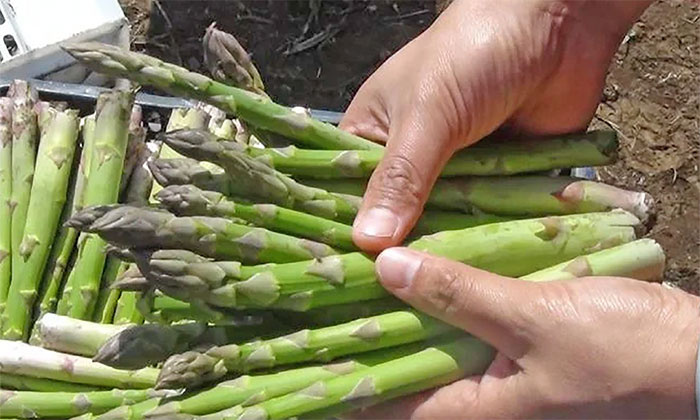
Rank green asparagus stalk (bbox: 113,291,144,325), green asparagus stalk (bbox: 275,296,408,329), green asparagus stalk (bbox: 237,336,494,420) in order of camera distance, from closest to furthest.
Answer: green asparagus stalk (bbox: 237,336,494,420) → green asparagus stalk (bbox: 275,296,408,329) → green asparagus stalk (bbox: 113,291,144,325)

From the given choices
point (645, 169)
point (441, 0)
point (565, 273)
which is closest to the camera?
point (565, 273)

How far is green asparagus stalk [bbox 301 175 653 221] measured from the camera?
1.93 metres

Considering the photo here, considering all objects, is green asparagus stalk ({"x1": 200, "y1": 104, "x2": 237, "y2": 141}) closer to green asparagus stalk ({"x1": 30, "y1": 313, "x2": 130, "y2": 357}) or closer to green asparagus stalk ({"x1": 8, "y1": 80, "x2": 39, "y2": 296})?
green asparagus stalk ({"x1": 8, "y1": 80, "x2": 39, "y2": 296})

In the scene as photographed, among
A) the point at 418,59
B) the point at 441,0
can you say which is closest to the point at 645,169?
the point at 441,0

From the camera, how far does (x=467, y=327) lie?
5.74ft

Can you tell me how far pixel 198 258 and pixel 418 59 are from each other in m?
0.63

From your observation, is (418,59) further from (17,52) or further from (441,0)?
(441,0)

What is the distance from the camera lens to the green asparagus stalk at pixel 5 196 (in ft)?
7.75

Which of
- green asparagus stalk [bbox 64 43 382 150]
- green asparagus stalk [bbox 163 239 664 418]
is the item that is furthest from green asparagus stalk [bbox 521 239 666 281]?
green asparagus stalk [bbox 64 43 382 150]

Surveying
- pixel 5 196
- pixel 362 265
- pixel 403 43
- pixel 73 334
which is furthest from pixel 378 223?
pixel 403 43

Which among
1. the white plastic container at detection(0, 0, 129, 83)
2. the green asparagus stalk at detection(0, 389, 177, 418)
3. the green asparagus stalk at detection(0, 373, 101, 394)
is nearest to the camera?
the green asparagus stalk at detection(0, 389, 177, 418)

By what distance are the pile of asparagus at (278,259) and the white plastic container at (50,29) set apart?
0.92 metres

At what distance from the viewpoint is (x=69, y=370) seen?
83.4 inches

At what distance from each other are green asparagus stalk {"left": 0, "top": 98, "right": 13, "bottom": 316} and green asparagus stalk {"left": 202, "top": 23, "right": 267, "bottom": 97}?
699 mm
